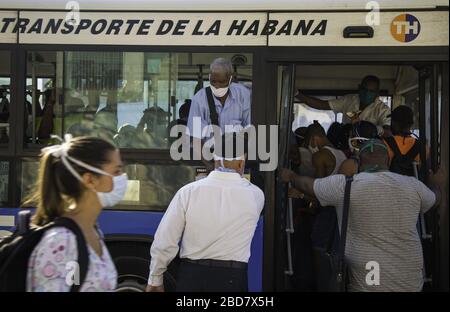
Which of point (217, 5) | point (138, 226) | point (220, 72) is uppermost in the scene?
point (217, 5)

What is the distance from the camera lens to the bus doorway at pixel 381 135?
401cm

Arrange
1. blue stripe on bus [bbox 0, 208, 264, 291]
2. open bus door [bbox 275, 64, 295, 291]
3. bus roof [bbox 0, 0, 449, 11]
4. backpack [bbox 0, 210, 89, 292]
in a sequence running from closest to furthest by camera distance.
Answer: backpack [bbox 0, 210, 89, 292], bus roof [bbox 0, 0, 449, 11], blue stripe on bus [bbox 0, 208, 264, 291], open bus door [bbox 275, 64, 295, 291]

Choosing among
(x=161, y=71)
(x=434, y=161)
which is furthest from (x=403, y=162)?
(x=161, y=71)

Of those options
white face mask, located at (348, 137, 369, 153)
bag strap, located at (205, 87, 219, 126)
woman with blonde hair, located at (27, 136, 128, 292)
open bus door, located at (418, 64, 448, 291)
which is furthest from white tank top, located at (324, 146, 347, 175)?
woman with blonde hair, located at (27, 136, 128, 292)

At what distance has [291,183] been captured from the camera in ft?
13.7

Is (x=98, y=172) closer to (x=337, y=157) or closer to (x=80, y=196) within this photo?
(x=80, y=196)

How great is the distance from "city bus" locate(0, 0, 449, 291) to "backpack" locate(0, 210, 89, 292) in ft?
5.98

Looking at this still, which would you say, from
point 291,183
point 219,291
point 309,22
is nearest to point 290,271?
point 291,183

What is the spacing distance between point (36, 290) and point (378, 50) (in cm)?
280

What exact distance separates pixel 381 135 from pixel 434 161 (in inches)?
25.9

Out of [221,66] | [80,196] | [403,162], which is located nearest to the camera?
[80,196]

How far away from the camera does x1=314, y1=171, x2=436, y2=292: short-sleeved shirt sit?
359 centimetres

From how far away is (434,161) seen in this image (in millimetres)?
4102

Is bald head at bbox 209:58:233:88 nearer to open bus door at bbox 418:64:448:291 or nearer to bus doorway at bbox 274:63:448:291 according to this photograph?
bus doorway at bbox 274:63:448:291
